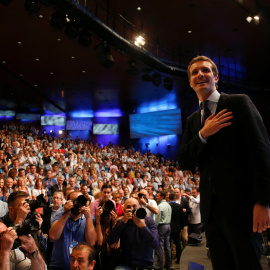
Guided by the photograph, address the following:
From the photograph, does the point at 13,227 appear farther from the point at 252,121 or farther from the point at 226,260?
the point at 252,121

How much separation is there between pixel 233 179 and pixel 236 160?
73mm

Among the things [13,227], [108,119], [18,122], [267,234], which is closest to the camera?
[13,227]

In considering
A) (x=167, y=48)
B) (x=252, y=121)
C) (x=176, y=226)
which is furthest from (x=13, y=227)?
(x=167, y=48)

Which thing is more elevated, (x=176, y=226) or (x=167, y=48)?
(x=167, y=48)

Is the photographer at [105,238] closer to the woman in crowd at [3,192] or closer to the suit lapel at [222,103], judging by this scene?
the suit lapel at [222,103]

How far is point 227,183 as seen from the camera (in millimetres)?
1054

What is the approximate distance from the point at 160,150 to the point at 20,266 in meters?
14.2

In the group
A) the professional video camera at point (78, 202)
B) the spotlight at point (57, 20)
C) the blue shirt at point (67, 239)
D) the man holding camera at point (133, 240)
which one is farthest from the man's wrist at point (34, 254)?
the spotlight at point (57, 20)

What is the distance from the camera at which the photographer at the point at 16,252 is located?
58.0 inches

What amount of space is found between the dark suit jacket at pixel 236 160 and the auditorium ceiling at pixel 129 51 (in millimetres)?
4314

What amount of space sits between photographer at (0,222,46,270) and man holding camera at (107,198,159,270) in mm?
916

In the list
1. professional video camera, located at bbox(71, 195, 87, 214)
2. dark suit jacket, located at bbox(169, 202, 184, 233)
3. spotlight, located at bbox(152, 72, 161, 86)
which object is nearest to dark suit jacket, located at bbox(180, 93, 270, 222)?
professional video camera, located at bbox(71, 195, 87, 214)

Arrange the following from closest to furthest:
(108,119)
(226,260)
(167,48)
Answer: (226,260) → (167,48) → (108,119)

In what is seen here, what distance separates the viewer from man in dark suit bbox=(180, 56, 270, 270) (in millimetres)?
983
